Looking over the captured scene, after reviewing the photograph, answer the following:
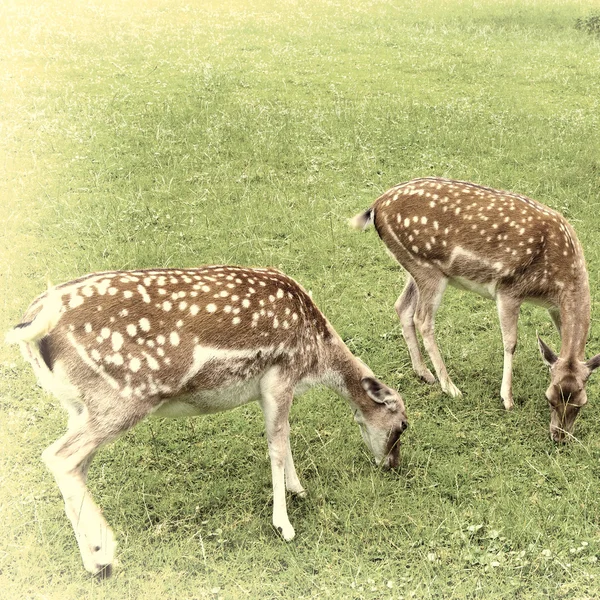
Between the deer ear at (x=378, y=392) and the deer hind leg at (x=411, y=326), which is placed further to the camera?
the deer hind leg at (x=411, y=326)

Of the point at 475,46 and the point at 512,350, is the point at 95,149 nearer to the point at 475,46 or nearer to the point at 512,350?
the point at 512,350

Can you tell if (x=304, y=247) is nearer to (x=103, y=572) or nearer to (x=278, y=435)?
(x=278, y=435)

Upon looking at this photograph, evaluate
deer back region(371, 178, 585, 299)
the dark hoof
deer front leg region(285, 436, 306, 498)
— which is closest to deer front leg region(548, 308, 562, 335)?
deer back region(371, 178, 585, 299)

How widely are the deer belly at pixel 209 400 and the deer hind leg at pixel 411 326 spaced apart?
237cm

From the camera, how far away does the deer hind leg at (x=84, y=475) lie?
4574 mm

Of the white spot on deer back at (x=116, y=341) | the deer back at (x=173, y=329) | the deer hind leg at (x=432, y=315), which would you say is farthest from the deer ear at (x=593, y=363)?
the white spot on deer back at (x=116, y=341)

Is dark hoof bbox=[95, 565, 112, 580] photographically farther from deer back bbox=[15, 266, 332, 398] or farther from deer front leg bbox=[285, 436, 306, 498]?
deer front leg bbox=[285, 436, 306, 498]

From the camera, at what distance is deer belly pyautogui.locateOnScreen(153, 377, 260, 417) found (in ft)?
16.7

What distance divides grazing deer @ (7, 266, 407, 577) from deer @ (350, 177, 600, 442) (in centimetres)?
156

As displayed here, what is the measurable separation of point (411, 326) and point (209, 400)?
284 centimetres

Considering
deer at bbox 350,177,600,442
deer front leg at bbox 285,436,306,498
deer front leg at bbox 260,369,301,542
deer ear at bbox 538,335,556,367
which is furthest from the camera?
deer at bbox 350,177,600,442

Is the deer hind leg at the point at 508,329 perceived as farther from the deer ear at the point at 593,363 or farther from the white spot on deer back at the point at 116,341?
the white spot on deer back at the point at 116,341

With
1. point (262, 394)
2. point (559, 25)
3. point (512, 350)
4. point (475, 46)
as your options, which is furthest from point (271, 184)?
point (559, 25)

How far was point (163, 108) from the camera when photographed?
13.7 m
